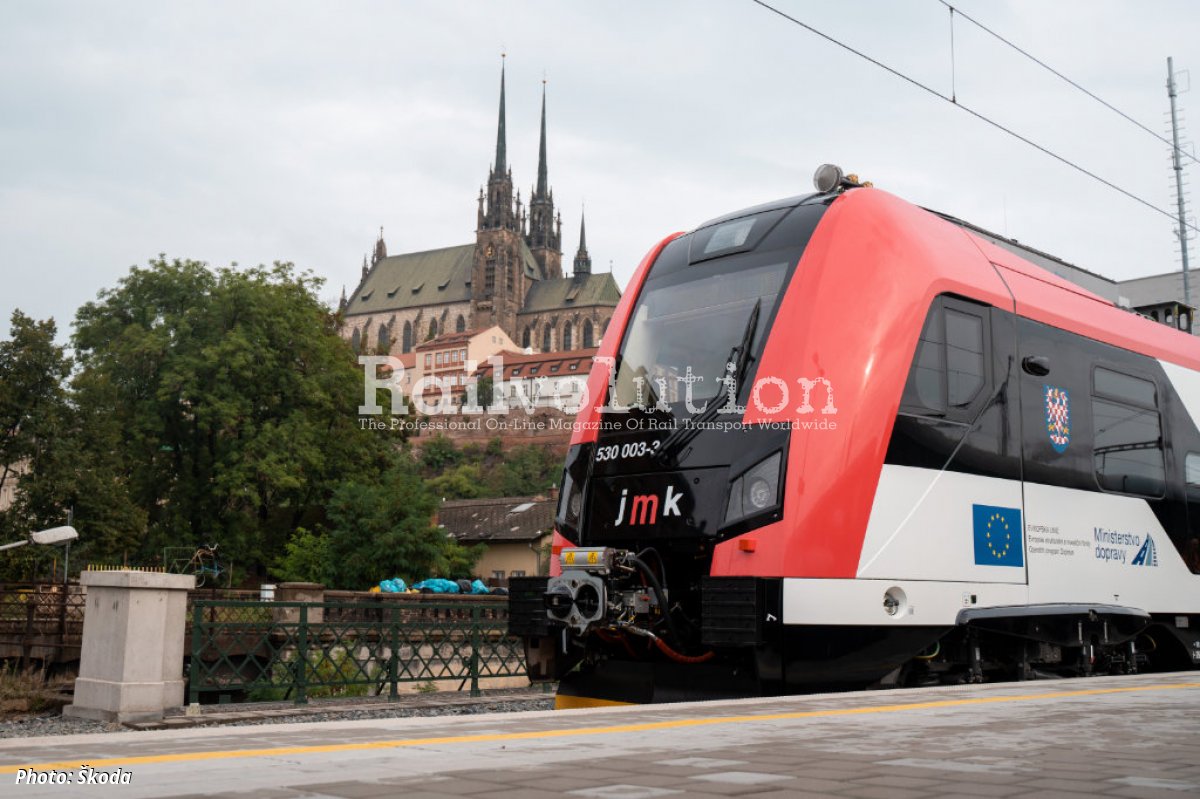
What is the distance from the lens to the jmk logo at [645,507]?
29.4 ft

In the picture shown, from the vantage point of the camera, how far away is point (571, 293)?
14975 cm

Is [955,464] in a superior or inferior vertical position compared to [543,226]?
inferior

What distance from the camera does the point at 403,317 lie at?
156 metres

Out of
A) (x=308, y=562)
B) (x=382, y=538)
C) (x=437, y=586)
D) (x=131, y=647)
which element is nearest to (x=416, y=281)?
(x=308, y=562)

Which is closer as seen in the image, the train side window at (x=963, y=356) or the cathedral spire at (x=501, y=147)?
the train side window at (x=963, y=356)

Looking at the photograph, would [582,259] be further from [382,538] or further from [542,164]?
[382,538]

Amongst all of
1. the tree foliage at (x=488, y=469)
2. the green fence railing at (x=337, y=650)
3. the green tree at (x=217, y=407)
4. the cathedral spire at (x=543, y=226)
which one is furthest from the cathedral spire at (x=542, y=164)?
the green fence railing at (x=337, y=650)

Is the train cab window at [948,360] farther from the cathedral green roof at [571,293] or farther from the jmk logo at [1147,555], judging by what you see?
the cathedral green roof at [571,293]

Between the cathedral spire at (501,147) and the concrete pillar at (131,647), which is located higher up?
the cathedral spire at (501,147)

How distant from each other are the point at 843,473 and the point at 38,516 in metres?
34.2

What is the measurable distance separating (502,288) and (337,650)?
133767 mm

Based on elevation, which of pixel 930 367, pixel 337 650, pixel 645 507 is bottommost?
pixel 337 650

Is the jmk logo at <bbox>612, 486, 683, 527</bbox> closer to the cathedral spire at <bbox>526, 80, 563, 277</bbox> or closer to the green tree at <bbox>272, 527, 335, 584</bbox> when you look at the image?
the green tree at <bbox>272, 527, 335, 584</bbox>

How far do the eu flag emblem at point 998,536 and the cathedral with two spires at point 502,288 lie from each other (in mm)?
130776
